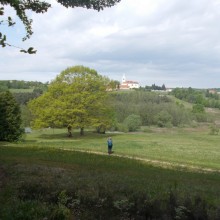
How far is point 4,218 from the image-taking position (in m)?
6.21

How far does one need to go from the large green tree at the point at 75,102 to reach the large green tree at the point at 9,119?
9442 mm

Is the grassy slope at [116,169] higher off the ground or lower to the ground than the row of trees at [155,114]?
higher

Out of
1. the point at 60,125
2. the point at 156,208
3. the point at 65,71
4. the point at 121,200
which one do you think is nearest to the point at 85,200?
the point at 121,200

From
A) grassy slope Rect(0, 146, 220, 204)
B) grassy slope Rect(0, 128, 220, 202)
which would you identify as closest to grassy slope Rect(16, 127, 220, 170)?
grassy slope Rect(0, 128, 220, 202)

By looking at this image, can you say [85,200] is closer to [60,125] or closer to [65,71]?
[60,125]

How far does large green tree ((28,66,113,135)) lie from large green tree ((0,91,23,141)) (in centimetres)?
944

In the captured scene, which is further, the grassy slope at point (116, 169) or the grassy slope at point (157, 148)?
the grassy slope at point (157, 148)

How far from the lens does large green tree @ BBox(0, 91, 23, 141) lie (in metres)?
46.6

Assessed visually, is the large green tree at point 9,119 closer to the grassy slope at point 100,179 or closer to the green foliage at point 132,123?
the grassy slope at point 100,179

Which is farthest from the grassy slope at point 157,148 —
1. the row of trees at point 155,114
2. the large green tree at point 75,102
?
the row of trees at point 155,114

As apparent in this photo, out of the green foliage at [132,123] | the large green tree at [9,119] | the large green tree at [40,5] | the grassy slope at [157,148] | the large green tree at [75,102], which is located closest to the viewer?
the large green tree at [40,5]

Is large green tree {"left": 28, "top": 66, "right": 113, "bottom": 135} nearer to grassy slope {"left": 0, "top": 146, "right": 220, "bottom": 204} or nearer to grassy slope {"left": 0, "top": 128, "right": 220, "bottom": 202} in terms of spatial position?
grassy slope {"left": 0, "top": 128, "right": 220, "bottom": 202}

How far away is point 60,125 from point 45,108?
4062 millimetres

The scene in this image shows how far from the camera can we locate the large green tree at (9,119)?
153ft
